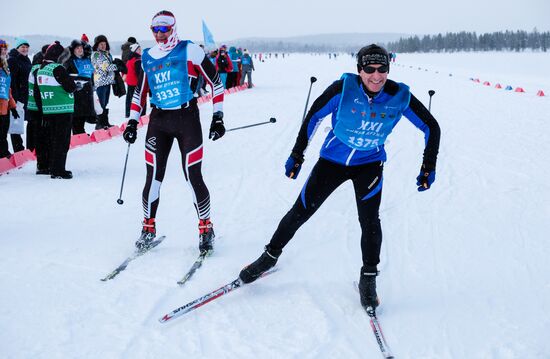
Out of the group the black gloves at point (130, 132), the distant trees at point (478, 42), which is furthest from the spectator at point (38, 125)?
the distant trees at point (478, 42)

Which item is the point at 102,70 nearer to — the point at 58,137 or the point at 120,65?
the point at 120,65

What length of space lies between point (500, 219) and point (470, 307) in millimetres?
2125

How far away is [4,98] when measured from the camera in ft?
21.9

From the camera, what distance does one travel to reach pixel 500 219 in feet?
17.0

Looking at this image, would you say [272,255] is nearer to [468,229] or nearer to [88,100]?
[468,229]

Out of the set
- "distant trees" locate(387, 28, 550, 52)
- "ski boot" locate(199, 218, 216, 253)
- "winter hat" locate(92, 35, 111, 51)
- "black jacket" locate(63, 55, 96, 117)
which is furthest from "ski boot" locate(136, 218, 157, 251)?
"distant trees" locate(387, 28, 550, 52)

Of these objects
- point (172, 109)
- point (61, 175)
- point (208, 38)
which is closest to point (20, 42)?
point (61, 175)

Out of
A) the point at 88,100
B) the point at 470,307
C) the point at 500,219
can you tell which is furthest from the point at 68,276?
the point at 88,100

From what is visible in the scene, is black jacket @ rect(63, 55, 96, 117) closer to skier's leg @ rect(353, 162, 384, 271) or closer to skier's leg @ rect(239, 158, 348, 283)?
skier's leg @ rect(239, 158, 348, 283)

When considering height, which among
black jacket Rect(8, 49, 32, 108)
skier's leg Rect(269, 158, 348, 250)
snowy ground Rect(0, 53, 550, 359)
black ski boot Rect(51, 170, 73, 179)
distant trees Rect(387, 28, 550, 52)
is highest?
distant trees Rect(387, 28, 550, 52)

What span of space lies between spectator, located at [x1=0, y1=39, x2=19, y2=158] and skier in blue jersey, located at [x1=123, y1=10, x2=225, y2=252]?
11.6 ft

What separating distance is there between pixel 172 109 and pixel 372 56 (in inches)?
74.3

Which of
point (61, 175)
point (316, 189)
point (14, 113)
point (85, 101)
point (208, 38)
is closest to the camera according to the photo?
point (316, 189)

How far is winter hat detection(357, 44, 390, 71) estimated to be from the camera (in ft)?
9.82
